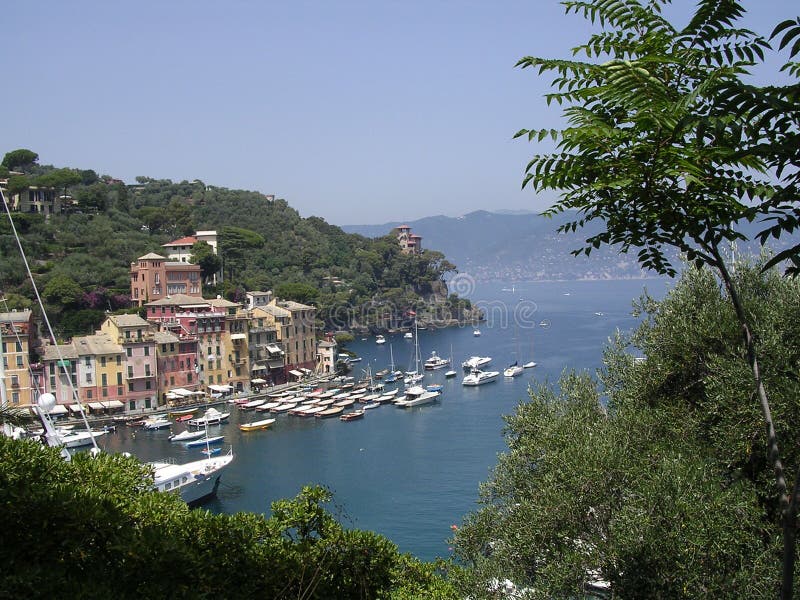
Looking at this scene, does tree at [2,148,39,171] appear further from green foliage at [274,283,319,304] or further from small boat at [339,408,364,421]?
small boat at [339,408,364,421]

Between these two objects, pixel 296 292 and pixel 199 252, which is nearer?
pixel 199 252

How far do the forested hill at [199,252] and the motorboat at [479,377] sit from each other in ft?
49.4

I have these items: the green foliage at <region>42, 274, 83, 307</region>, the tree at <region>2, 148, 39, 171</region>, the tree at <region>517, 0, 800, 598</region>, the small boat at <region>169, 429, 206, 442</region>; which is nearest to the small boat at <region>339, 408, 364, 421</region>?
the small boat at <region>169, 429, 206, 442</region>

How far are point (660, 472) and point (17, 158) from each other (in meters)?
58.7

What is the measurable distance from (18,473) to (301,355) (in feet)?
110

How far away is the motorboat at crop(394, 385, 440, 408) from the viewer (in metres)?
31.2

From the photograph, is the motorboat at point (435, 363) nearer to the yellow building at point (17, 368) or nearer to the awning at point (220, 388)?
the awning at point (220, 388)

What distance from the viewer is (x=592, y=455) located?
5.22 metres

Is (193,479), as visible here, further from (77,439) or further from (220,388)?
(220,388)

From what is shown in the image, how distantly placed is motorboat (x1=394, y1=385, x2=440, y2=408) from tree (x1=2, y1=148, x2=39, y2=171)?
38346 mm

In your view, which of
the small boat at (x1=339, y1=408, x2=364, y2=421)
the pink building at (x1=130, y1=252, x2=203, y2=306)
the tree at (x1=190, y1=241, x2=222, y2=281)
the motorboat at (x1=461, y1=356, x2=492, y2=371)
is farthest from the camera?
the tree at (x1=190, y1=241, x2=222, y2=281)

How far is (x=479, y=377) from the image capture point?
3581cm

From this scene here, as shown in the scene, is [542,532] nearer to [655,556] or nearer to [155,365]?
[655,556]

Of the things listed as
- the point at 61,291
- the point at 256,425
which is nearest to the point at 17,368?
the point at 61,291
